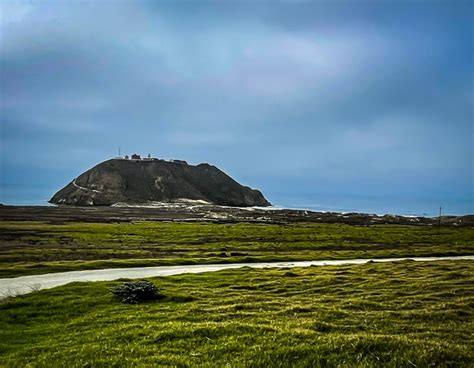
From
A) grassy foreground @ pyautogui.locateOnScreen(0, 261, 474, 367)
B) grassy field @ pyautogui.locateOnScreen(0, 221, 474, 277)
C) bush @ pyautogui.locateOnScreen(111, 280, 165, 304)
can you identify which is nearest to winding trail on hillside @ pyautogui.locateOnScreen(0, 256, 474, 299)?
grassy field @ pyautogui.locateOnScreen(0, 221, 474, 277)

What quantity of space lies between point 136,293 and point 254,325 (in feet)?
38.4

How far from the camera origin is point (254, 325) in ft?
53.1

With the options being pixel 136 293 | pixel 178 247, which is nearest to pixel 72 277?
pixel 136 293

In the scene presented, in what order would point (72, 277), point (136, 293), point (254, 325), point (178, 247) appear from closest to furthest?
point (254, 325), point (136, 293), point (72, 277), point (178, 247)

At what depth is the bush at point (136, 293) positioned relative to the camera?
25641 mm

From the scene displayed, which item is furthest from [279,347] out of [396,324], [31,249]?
[31,249]

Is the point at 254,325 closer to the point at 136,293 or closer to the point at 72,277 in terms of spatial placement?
the point at 136,293

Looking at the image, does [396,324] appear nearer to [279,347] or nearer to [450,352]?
[450,352]

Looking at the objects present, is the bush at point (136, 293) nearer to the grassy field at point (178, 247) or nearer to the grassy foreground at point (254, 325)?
the grassy foreground at point (254, 325)

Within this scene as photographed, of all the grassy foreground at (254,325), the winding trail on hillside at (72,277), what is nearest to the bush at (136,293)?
the grassy foreground at (254,325)

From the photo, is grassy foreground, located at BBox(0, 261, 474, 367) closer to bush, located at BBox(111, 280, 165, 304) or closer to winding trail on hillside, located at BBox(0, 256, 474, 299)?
bush, located at BBox(111, 280, 165, 304)

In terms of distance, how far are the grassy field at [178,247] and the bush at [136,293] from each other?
18949 mm

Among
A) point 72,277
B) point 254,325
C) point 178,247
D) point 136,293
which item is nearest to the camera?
point 254,325

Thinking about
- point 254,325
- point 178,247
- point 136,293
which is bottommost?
point 178,247
